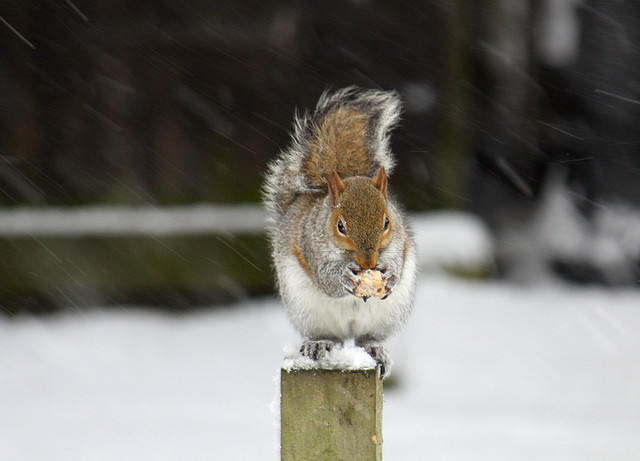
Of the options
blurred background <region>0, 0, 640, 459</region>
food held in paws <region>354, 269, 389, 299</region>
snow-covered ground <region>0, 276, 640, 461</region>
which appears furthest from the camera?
blurred background <region>0, 0, 640, 459</region>

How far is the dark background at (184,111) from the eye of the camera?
3.35 meters

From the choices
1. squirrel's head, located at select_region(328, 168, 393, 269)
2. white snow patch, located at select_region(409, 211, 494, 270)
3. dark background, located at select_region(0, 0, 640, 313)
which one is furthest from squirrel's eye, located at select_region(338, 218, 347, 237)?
dark background, located at select_region(0, 0, 640, 313)

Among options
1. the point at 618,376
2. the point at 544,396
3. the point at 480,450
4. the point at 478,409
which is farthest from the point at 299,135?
the point at 618,376

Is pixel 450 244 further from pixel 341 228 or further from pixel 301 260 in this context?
pixel 341 228

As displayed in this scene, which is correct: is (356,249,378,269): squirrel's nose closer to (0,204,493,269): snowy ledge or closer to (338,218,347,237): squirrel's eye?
(338,218,347,237): squirrel's eye

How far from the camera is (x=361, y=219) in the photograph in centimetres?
134

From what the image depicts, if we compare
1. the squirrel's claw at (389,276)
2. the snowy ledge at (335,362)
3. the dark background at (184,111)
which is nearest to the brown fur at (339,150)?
the squirrel's claw at (389,276)

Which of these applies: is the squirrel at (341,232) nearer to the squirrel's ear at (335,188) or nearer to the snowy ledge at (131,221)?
the squirrel's ear at (335,188)

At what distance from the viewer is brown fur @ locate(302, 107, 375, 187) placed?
179 cm

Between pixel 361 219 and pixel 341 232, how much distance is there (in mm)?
58

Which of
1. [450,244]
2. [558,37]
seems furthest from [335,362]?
[558,37]

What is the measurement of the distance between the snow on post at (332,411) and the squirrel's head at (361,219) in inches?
11.4

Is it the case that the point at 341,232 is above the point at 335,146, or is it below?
below

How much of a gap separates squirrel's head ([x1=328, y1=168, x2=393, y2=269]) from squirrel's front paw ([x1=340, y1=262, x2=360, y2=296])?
0.01 meters
